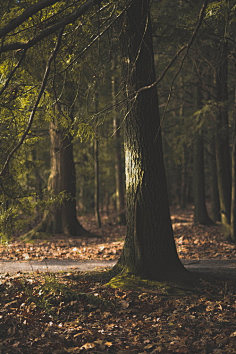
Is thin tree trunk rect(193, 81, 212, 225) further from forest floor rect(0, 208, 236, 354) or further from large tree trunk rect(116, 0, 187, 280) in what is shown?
large tree trunk rect(116, 0, 187, 280)

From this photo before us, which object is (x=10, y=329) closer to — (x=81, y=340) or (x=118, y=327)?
(x=81, y=340)

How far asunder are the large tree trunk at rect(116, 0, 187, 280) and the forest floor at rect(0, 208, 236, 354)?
490 millimetres

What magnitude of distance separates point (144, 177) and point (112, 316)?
2609 millimetres

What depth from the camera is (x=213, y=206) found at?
57.4ft

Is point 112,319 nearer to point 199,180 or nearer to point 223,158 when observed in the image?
point 223,158

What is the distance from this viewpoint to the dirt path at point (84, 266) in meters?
8.84

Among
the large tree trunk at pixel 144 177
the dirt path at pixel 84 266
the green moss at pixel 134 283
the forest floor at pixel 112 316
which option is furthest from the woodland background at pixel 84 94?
the green moss at pixel 134 283

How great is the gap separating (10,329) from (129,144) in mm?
3864

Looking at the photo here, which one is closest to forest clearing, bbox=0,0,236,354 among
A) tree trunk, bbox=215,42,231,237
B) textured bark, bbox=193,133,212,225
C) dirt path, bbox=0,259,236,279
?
dirt path, bbox=0,259,236,279

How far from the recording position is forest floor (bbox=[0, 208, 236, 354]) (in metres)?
4.97

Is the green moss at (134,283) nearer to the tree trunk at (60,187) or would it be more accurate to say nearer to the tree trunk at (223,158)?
the tree trunk at (223,158)

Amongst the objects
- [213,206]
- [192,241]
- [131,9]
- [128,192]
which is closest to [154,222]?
[128,192]

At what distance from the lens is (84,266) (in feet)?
31.3

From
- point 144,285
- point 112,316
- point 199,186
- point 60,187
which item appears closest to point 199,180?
point 199,186
